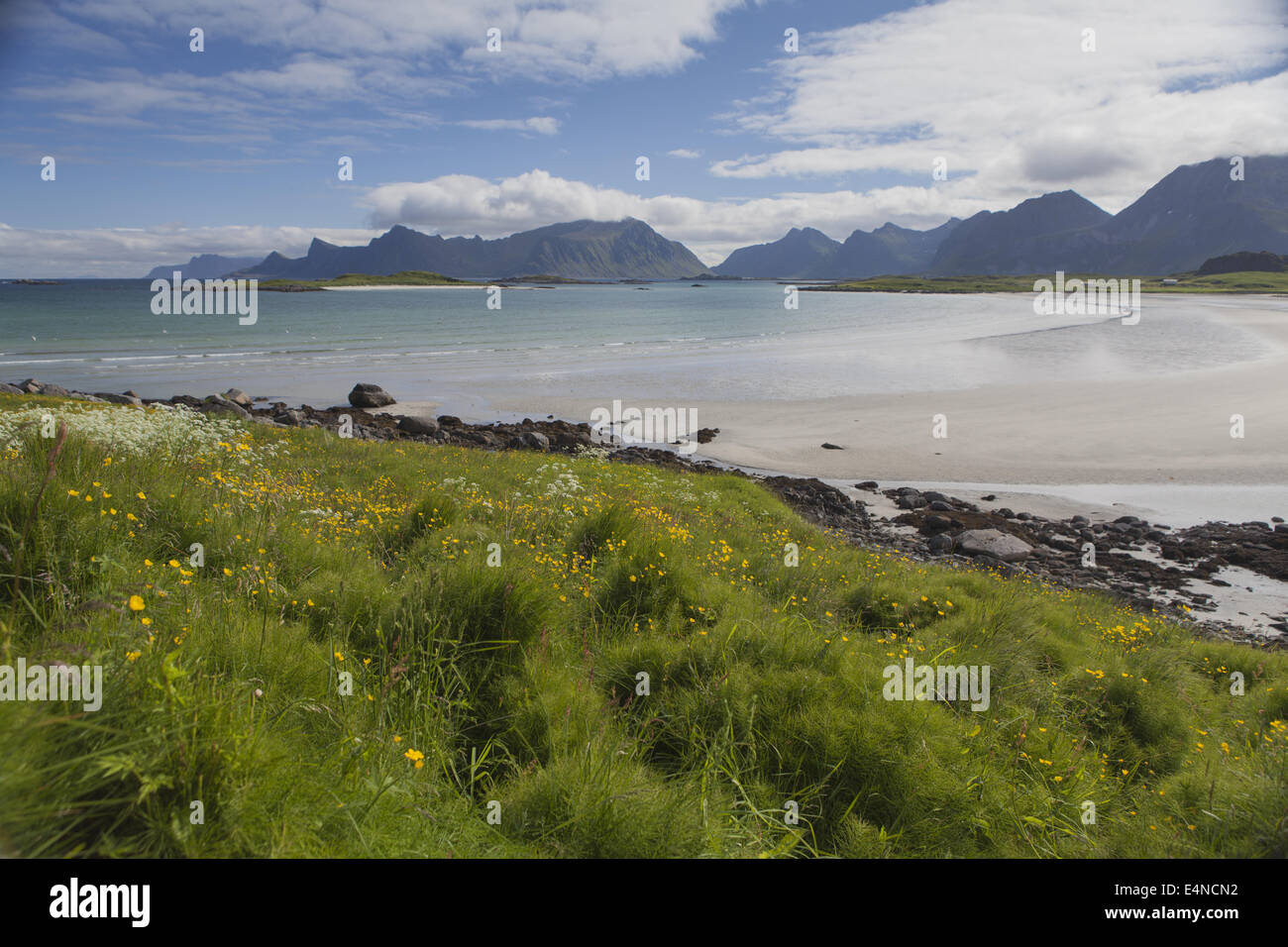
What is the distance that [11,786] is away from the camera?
2.37 meters

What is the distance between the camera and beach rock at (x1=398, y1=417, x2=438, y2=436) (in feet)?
88.2

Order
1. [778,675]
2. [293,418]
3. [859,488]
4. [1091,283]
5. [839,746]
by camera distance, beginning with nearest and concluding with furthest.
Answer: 1. [839,746]
2. [778,675]
3. [859,488]
4. [293,418]
5. [1091,283]

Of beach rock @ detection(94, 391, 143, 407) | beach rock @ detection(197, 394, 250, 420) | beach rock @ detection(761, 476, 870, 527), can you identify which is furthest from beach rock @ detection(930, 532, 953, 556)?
beach rock @ detection(94, 391, 143, 407)

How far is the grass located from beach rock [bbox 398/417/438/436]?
1842cm

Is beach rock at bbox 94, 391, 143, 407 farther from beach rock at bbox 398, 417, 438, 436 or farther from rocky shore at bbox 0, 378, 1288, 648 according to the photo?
rocky shore at bbox 0, 378, 1288, 648

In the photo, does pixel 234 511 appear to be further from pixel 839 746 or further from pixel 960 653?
pixel 960 653

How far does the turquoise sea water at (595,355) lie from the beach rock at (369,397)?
2213mm

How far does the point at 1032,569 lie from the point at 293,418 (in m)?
25.7

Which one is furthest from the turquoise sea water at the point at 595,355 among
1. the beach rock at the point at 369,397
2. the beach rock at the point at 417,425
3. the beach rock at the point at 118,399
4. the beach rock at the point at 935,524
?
the beach rock at the point at 935,524

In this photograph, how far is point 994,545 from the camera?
15.0 metres

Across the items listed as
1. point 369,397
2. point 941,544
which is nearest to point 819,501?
point 941,544

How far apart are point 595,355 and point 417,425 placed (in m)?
27.4
